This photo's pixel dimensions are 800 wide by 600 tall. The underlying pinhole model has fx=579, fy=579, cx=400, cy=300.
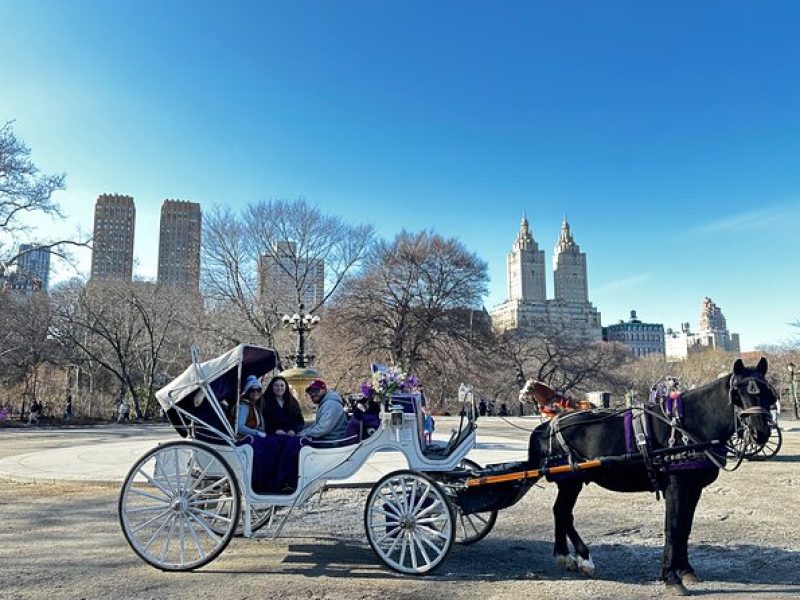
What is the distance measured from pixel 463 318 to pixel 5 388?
28.0 meters

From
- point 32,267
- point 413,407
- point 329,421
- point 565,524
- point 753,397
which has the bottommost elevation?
→ point 565,524

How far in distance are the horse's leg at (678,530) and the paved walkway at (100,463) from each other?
4.40 meters

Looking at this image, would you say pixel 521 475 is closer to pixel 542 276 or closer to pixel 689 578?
pixel 689 578

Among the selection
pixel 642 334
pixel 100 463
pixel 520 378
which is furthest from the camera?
pixel 642 334

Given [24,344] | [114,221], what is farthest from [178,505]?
[114,221]

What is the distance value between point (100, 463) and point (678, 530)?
10678 mm

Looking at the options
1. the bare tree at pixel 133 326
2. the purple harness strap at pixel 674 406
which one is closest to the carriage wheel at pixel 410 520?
the purple harness strap at pixel 674 406

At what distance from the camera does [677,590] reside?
419 centimetres

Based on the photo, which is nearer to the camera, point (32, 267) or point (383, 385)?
point (383, 385)

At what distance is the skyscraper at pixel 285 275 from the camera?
113ft

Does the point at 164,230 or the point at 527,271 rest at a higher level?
the point at 527,271

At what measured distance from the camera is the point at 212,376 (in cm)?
520

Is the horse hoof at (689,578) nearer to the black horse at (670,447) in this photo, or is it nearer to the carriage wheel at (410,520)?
the black horse at (670,447)

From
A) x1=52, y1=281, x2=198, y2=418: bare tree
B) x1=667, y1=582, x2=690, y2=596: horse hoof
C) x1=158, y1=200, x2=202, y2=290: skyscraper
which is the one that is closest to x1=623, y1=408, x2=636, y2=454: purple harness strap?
x1=667, y1=582, x2=690, y2=596: horse hoof
